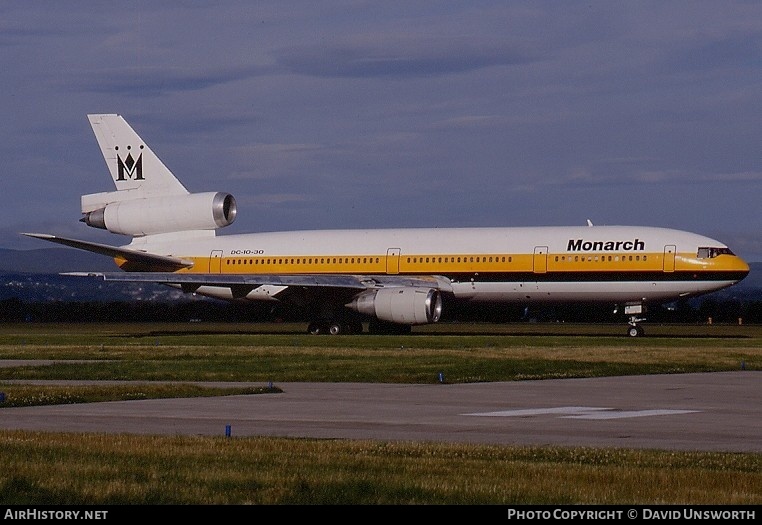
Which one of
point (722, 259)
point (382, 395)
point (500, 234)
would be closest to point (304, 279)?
point (500, 234)

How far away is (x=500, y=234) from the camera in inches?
2213

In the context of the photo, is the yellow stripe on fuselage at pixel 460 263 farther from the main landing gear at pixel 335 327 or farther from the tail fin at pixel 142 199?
the main landing gear at pixel 335 327

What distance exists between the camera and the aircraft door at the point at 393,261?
57625mm

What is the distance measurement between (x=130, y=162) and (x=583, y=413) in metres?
43.7

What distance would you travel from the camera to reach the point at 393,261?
57.7m

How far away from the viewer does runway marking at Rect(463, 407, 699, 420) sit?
21125 mm

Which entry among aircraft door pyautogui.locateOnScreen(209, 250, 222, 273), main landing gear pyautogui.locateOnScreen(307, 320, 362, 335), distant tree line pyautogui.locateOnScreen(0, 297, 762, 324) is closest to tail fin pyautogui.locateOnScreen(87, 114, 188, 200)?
aircraft door pyautogui.locateOnScreen(209, 250, 222, 273)

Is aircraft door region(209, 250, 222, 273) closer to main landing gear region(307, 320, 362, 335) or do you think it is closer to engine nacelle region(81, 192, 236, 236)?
engine nacelle region(81, 192, 236, 236)

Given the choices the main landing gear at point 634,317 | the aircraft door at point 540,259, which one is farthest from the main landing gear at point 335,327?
the main landing gear at point 634,317

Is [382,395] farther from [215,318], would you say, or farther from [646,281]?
[215,318]

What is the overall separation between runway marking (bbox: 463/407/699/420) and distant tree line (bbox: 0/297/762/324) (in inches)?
2233

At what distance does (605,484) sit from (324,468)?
10.1 ft

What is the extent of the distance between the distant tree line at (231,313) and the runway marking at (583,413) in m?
56.7

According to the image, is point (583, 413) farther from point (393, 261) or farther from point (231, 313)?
point (231, 313)
